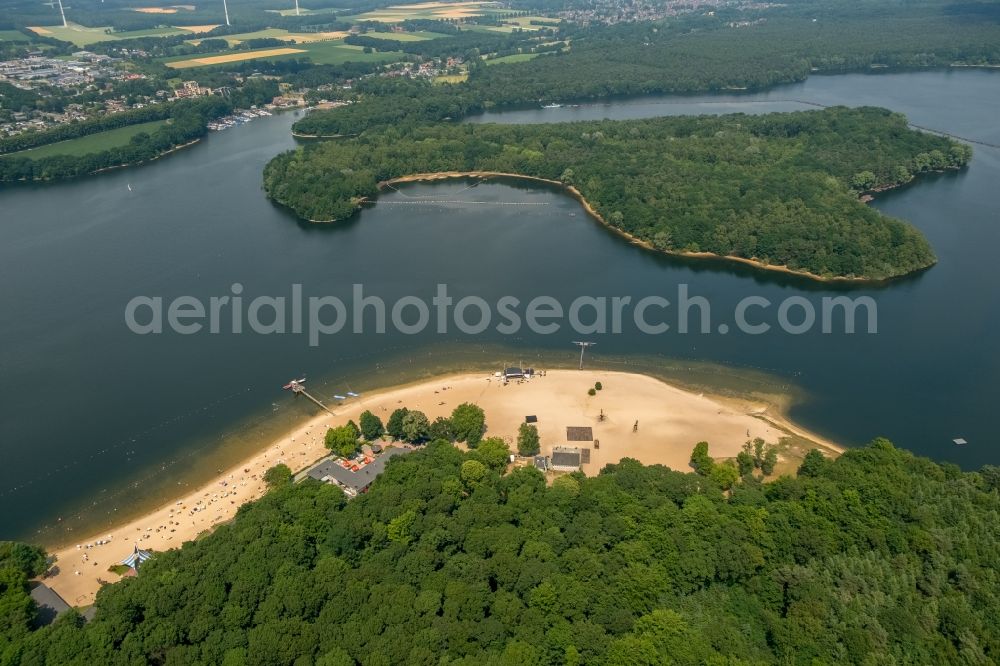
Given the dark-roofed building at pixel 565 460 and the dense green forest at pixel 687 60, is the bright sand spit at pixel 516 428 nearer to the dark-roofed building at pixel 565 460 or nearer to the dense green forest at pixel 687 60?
the dark-roofed building at pixel 565 460

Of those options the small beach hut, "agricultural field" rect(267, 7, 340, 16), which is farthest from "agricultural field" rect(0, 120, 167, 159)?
"agricultural field" rect(267, 7, 340, 16)

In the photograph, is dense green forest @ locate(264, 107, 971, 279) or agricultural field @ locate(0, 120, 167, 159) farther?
agricultural field @ locate(0, 120, 167, 159)

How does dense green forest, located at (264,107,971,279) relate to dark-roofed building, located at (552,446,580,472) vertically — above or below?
above

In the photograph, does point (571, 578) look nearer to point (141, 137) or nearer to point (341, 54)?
point (141, 137)

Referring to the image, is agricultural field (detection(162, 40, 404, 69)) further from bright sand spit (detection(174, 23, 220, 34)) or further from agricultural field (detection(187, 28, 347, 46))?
bright sand spit (detection(174, 23, 220, 34))

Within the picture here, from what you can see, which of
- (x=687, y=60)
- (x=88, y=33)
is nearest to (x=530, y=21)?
(x=687, y=60)
